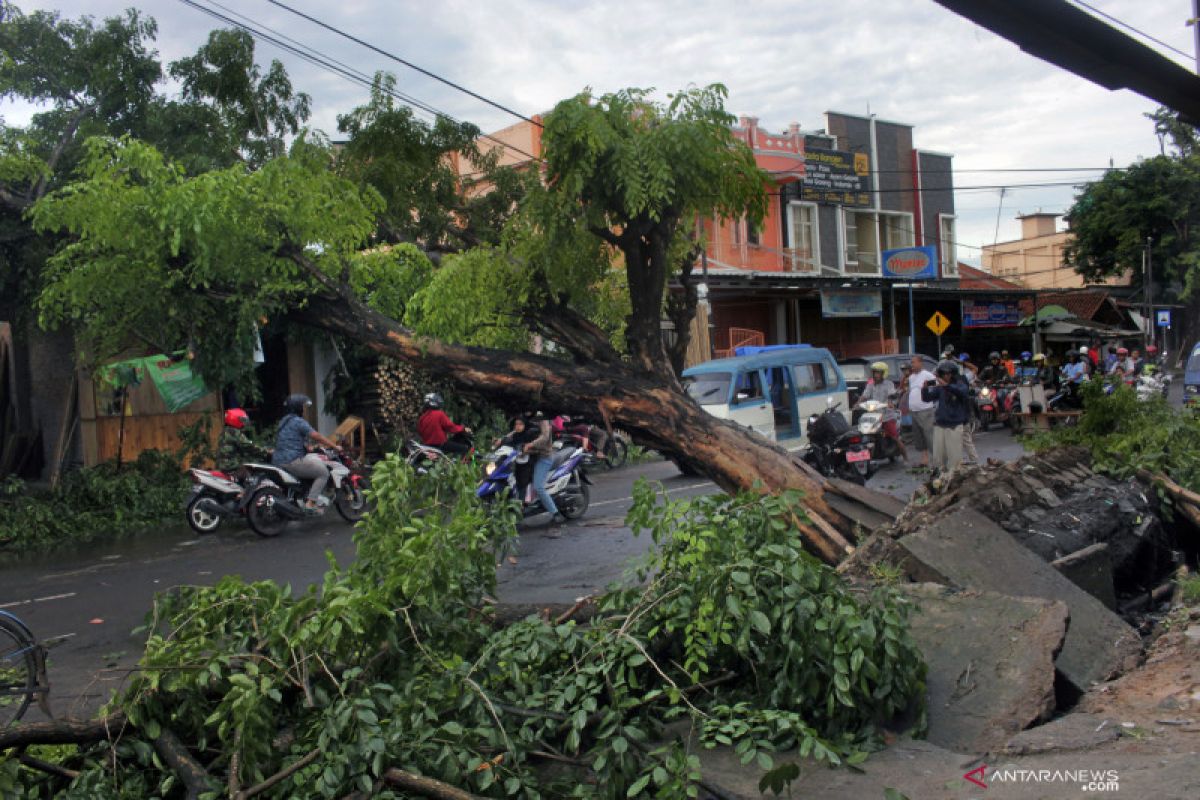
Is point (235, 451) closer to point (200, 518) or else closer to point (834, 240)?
point (200, 518)

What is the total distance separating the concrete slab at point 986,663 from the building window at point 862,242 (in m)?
30.7

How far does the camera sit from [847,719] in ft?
13.6

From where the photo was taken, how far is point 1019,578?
5719mm

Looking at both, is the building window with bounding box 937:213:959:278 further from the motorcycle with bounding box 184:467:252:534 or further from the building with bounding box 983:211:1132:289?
the motorcycle with bounding box 184:467:252:534

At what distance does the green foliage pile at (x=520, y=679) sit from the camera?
3730 mm

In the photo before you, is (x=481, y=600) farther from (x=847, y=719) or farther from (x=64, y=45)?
(x=64, y=45)

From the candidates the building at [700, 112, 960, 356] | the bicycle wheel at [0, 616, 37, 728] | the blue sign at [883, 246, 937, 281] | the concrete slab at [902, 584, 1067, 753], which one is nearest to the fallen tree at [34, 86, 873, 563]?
the concrete slab at [902, 584, 1067, 753]

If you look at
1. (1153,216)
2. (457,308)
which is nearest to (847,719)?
(457,308)

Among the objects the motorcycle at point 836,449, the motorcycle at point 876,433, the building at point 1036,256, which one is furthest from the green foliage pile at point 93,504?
the building at point 1036,256

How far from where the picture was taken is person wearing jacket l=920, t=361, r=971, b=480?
11.2 meters

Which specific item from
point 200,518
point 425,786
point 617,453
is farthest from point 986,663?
point 617,453

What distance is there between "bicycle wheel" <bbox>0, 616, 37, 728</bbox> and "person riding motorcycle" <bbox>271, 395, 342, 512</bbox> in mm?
6393

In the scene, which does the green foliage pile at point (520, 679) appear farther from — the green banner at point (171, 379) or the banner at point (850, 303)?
the banner at point (850, 303)

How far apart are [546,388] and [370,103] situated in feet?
31.3
